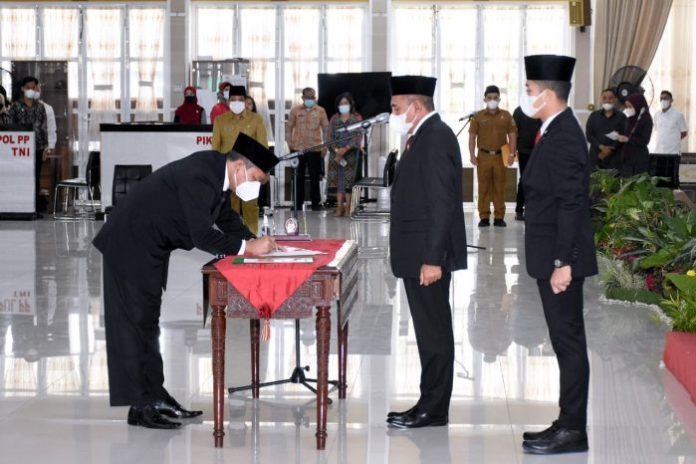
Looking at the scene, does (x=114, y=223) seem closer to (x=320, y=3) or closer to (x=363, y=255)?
(x=363, y=255)

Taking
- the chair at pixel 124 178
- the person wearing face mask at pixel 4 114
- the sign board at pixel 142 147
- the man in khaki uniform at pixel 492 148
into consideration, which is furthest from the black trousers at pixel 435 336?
the person wearing face mask at pixel 4 114

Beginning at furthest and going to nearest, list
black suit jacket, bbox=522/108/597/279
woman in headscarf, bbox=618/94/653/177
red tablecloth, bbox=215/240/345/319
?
woman in headscarf, bbox=618/94/653/177 → red tablecloth, bbox=215/240/345/319 → black suit jacket, bbox=522/108/597/279

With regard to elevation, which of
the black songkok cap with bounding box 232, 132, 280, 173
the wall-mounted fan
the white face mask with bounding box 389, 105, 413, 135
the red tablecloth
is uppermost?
the wall-mounted fan

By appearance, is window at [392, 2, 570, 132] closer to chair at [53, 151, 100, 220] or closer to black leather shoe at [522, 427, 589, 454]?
chair at [53, 151, 100, 220]

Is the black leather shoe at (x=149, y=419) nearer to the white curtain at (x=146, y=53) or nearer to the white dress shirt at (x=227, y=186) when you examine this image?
the white dress shirt at (x=227, y=186)

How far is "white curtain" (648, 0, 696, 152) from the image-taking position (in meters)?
17.5

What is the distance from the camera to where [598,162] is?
13.7m

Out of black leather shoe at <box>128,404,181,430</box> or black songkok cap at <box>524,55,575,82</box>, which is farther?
black leather shoe at <box>128,404,181,430</box>

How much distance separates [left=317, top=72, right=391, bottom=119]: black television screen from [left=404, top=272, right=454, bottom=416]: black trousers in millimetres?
11780

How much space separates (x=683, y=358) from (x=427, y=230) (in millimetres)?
1590

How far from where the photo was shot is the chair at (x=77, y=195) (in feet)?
49.0

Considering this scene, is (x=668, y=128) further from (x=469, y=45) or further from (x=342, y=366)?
(x=342, y=366)

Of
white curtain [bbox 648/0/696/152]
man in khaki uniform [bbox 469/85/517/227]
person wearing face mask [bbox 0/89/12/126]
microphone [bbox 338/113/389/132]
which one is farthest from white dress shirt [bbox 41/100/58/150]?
microphone [bbox 338/113/389/132]

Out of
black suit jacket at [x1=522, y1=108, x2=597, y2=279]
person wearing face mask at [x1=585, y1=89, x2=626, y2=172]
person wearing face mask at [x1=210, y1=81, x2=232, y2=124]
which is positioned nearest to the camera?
black suit jacket at [x1=522, y1=108, x2=597, y2=279]
